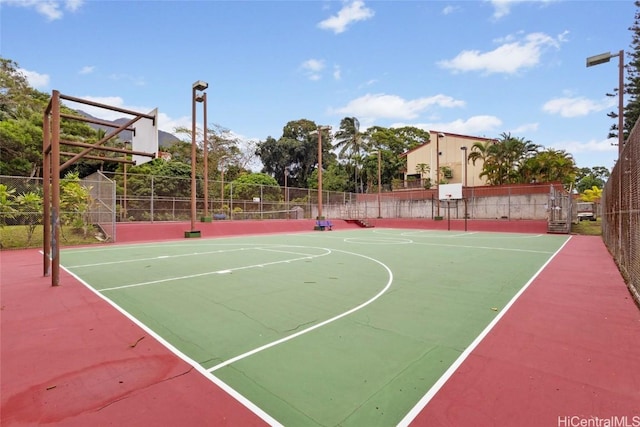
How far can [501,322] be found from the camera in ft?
14.6

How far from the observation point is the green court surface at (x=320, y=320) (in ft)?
9.11

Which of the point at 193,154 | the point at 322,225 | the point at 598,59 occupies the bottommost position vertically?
the point at 322,225

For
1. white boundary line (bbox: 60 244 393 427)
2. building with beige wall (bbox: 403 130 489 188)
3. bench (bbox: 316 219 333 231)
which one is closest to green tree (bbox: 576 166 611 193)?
building with beige wall (bbox: 403 130 489 188)

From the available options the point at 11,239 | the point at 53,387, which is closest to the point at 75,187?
the point at 11,239

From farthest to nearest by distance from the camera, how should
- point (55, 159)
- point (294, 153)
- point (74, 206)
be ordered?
point (294, 153) → point (74, 206) → point (55, 159)

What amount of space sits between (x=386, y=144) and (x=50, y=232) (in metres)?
47.4

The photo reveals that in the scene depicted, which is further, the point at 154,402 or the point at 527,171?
the point at 527,171

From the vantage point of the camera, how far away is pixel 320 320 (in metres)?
4.53

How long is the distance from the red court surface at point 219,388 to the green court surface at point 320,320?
231 mm

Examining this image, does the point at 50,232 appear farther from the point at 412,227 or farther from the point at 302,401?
the point at 412,227

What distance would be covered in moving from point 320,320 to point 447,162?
41.2m

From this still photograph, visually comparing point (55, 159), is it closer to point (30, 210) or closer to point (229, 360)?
point (229, 360)

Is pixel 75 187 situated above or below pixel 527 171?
below

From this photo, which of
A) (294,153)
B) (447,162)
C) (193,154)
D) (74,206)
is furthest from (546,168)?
(74,206)
